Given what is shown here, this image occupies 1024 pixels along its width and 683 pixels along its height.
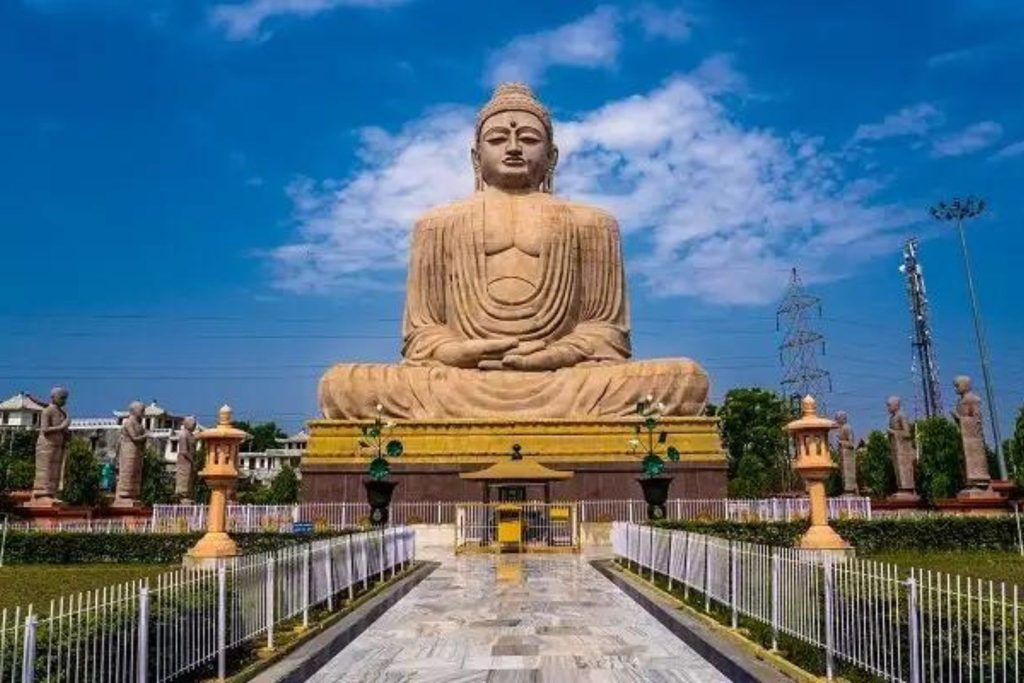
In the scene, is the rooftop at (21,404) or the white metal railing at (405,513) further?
the rooftop at (21,404)

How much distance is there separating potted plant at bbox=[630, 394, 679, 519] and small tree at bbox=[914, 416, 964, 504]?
57.3ft

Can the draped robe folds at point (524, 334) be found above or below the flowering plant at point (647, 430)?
above

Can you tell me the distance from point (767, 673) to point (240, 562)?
11.8 feet

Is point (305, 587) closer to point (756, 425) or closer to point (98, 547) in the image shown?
point (98, 547)

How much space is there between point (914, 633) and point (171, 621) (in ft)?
13.2

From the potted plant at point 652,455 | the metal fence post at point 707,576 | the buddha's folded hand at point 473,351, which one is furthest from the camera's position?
the buddha's folded hand at point 473,351

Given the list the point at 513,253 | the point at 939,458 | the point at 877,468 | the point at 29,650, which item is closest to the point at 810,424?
the point at 29,650

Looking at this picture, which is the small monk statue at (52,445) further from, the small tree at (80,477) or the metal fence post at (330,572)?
the small tree at (80,477)

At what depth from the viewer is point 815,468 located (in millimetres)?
13242

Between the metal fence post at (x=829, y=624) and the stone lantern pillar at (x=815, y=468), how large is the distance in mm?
6663

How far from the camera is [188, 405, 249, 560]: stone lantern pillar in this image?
12.3 m

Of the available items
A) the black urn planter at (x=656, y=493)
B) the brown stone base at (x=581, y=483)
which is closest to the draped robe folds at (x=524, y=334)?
the brown stone base at (x=581, y=483)

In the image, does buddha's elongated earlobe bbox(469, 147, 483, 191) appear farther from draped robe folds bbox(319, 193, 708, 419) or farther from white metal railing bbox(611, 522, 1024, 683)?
white metal railing bbox(611, 522, 1024, 683)

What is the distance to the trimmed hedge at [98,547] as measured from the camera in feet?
50.1
